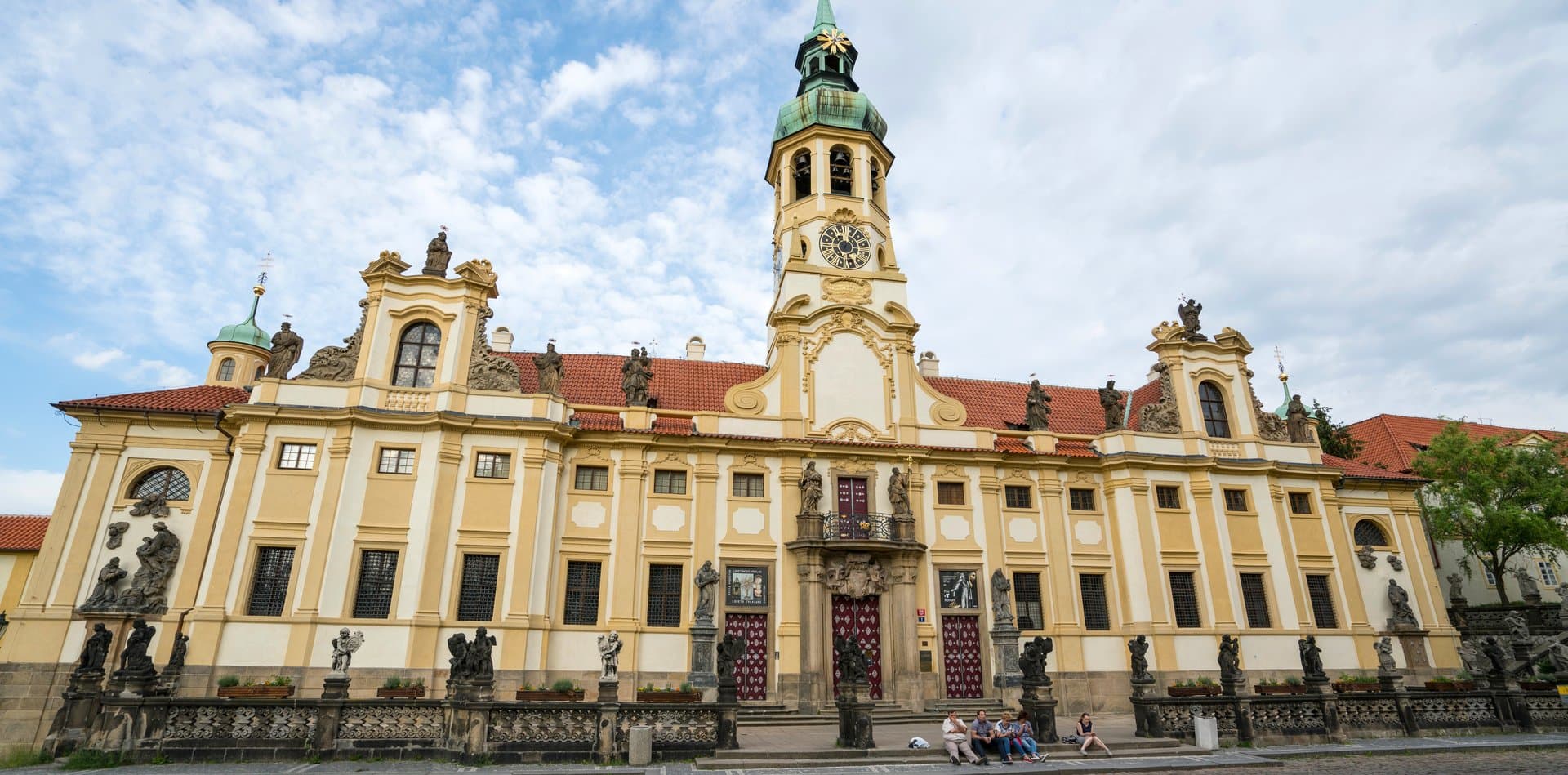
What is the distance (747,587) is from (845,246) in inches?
513

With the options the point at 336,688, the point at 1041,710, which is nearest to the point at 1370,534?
the point at 1041,710

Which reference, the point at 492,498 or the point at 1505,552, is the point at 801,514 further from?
the point at 1505,552

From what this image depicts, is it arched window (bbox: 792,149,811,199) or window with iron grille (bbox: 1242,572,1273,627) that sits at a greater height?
arched window (bbox: 792,149,811,199)

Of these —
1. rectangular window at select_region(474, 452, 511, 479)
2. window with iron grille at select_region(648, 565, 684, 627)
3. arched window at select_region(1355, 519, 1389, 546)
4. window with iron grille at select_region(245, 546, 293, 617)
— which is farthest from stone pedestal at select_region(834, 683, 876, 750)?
arched window at select_region(1355, 519, 1389, 546)

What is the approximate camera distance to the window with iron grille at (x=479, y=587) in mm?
21797

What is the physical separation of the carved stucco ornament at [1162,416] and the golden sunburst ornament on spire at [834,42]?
1862cm

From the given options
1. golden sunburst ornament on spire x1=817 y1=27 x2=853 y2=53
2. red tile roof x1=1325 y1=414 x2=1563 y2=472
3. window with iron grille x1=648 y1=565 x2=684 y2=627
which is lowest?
window with iron grille x1=648 y1=565 x2=684 y2=627

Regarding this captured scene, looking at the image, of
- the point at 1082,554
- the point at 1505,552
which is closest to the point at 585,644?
the point at 1082,554

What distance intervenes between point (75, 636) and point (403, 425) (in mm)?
9197

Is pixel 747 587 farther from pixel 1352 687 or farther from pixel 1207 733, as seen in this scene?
pixel 1352 687

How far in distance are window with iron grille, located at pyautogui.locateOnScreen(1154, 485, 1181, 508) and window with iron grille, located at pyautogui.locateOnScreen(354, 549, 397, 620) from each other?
23.8 metres

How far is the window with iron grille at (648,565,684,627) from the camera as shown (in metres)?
23.1

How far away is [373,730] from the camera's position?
1425 centimetres

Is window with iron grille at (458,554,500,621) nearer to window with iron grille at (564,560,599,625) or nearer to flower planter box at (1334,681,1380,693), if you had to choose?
window with iron grille at (564,560,599,625)
